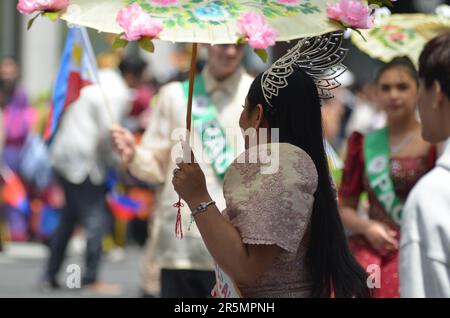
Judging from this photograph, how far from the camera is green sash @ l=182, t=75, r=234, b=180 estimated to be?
5.30 metres

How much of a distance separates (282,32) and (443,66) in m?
0.49

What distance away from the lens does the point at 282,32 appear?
3303mm

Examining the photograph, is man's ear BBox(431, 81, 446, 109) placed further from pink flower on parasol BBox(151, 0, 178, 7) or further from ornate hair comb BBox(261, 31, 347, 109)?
pink flower on parasol BBox(151, 0, 178, 7)

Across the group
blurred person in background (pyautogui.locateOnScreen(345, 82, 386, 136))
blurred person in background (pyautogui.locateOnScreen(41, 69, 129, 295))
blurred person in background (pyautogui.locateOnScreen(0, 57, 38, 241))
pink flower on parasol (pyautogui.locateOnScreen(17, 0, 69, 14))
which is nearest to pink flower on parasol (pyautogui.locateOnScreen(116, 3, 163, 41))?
pink flower on parasol (pyautogui.locateOnScreen(17, 0, 69, 14))

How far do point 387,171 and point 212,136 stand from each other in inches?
35.3

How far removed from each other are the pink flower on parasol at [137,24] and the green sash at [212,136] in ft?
6.72

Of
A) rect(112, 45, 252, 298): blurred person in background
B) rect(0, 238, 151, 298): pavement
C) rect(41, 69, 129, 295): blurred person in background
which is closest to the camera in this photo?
rect(112, 45, 252, 298): blurred person in background

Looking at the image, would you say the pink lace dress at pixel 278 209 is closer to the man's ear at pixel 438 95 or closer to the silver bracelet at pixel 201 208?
the silver bracelet at pixel 201 208

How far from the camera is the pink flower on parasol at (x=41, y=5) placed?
131 inches

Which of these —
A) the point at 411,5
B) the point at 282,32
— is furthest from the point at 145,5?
the point at 411,5

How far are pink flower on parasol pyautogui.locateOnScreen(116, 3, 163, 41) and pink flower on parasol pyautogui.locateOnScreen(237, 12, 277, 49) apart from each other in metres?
0.25

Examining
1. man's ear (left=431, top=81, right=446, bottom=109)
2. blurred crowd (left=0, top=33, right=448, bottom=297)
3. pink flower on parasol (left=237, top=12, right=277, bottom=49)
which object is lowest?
man's ear (left=431, top=81, right=446, bottom=109)
